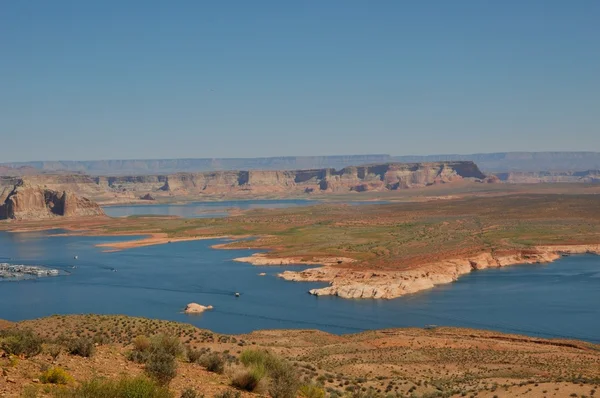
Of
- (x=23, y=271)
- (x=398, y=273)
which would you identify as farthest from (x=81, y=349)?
(x=23, y=271)

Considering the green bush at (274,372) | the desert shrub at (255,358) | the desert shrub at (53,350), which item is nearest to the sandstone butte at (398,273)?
the desert shrub at (255,358)

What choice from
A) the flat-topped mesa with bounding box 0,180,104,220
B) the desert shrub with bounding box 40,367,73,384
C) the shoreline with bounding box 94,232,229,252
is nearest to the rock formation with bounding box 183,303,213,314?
the desert shrub with bounding box 40,367,73,384

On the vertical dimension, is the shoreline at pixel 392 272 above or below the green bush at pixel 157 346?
below

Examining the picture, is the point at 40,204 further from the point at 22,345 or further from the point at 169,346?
the point at 22,345

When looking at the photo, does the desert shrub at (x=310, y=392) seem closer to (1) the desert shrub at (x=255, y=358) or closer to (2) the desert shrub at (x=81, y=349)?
(1) the desert shrub at (x=255, y=358)

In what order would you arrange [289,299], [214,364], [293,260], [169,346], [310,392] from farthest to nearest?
1. [293,260]
2. [289,299]
3. [169,346]
4. [214,364]
5. [310,392]

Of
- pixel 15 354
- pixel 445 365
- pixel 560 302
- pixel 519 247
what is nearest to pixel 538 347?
pixel 445 365
